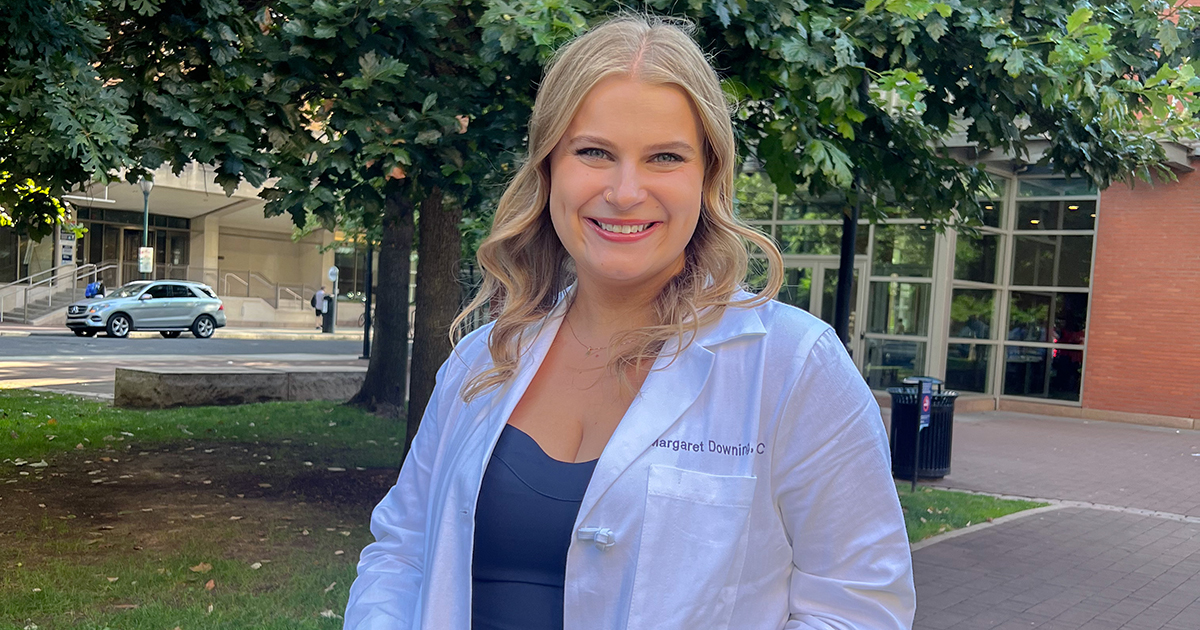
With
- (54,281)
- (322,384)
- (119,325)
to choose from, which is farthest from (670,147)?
(54,281)

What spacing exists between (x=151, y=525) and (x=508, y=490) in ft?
19.6

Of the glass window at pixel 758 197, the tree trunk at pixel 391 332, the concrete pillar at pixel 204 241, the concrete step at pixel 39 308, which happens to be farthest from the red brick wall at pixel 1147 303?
the concrete pillar at pixel 204 241

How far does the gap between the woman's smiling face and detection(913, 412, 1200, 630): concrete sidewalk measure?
4.80 m

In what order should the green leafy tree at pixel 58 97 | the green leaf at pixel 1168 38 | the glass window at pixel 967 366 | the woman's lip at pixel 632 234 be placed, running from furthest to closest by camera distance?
the glass window at pixel 967 366
the green leaf at pixel 1168 38
the green leafy tree at pixel 58 97
the woman's lip at pixel 632 234

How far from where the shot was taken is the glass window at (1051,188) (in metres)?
18.6

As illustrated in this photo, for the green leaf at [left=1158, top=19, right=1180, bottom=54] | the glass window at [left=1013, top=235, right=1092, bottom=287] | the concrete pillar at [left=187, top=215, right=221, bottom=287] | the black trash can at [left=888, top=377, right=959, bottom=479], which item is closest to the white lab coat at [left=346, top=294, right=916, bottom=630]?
the green leaf at [left=1158, top=19, right=1180, bottom=54]

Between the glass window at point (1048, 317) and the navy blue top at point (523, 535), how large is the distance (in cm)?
1887

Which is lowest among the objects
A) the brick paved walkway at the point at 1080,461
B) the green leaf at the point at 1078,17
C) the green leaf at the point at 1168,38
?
the brick paved walkway at the point at 1080,461

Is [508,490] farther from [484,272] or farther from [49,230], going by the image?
[49,230]

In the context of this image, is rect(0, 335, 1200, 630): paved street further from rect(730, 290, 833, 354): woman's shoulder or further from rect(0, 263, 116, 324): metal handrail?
rect(0, 263, 116, 324): metal handrail

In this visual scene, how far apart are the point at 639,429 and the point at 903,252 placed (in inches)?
707

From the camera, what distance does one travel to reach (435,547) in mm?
1640

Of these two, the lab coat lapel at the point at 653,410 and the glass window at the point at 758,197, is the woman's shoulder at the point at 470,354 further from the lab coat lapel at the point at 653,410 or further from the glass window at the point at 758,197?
the glass window at the point at 758,197

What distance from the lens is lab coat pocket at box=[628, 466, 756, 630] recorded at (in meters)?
1.42
